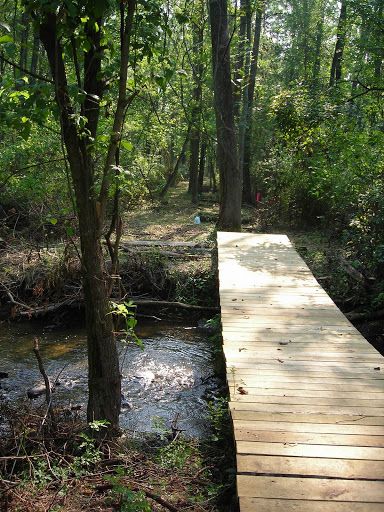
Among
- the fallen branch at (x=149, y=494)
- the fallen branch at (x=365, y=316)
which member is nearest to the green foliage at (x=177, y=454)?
the fallen branch at (x=149, y=494)

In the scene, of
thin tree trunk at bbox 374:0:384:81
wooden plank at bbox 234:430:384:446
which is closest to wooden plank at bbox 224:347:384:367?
wooden plank at bbox 234:430:384:446

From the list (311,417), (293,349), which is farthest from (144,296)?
(311,417)

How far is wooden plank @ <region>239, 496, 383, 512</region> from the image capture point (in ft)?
8.35

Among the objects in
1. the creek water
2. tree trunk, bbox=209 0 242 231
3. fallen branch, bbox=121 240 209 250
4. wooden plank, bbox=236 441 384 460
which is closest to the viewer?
wooden plank, bbox=236 441 384 460

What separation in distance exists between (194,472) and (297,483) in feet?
5.55

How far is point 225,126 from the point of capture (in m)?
10.8

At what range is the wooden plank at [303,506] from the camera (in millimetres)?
2545

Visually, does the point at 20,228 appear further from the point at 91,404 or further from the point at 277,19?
the point at 277,19

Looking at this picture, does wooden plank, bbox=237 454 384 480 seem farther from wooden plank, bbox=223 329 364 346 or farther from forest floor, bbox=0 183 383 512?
wooden plank, bbox=223 329 364 346

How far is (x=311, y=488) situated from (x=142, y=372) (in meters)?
4.73

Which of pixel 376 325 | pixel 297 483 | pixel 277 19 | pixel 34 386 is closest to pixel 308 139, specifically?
pixel 376 325

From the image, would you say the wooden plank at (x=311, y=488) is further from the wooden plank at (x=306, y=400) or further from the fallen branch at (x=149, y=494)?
the wooden plank at (x=306, y=400)

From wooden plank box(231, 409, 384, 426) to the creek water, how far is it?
1813 millimetres

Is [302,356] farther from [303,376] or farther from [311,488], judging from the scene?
[311,488]
